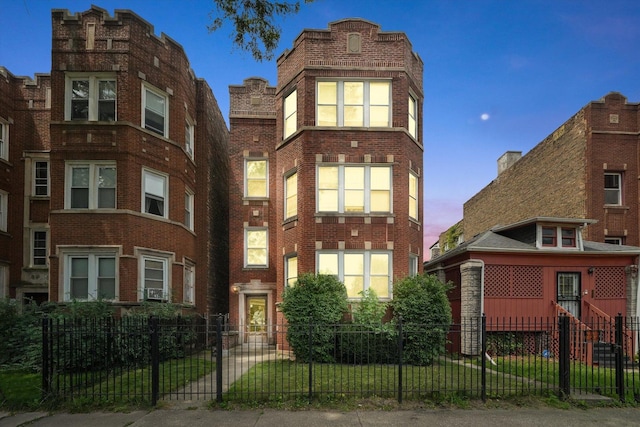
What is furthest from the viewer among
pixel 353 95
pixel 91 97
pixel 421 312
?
pixel 353 95

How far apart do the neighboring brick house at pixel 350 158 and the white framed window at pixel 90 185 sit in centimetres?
601

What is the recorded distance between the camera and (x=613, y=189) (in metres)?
20.4

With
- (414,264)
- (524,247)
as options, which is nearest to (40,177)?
(414,264)

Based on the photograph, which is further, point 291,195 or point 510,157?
point 510,157

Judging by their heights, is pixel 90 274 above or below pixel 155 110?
below

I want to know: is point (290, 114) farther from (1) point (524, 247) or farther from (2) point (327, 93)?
(1) point (524, 247)

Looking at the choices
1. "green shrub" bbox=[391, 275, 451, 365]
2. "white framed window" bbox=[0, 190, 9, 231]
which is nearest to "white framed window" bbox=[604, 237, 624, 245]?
"green shrub" bbox=[391, 275, 451, 365]

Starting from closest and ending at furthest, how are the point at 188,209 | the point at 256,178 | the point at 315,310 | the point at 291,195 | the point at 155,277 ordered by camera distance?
the point at 315,310
the point at 155,277
the point at 291,195
the point at 188,209
the point at 256,178

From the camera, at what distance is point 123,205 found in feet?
47.7

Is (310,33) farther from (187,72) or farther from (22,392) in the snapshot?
(22,392)

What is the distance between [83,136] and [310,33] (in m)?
8.79

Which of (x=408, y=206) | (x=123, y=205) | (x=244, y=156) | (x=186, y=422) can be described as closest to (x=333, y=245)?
(x=408, y=206)

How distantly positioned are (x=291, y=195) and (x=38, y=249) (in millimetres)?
11744

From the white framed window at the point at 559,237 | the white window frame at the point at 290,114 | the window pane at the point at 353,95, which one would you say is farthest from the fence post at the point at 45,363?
the white framed window at the point at 559,237
